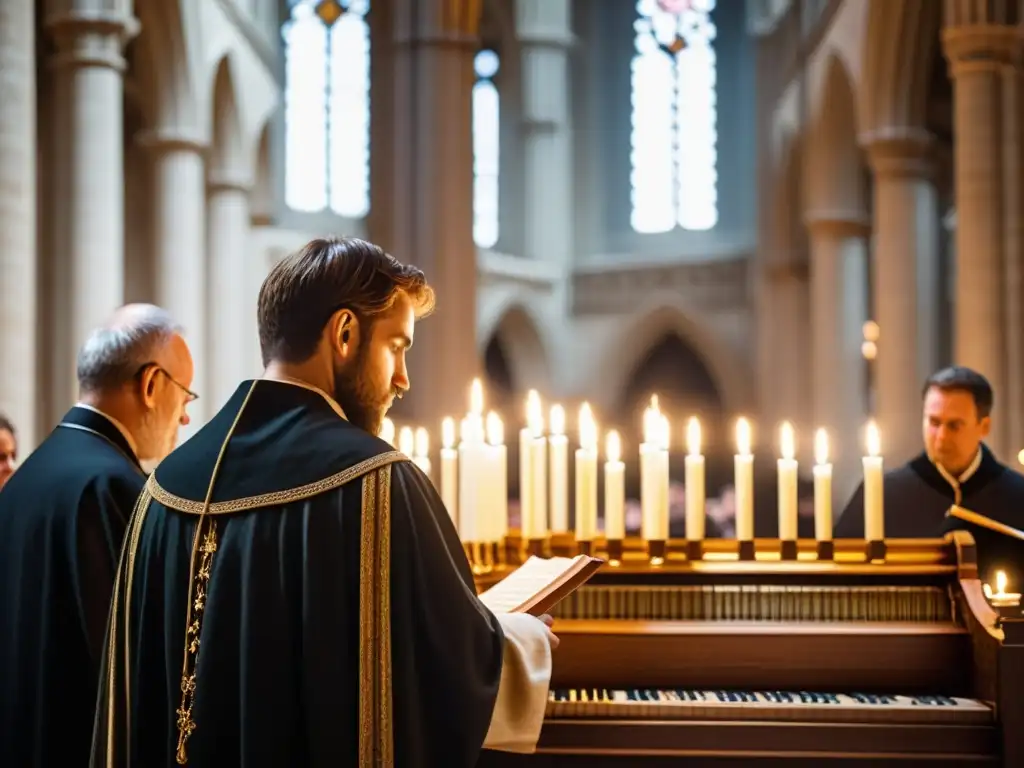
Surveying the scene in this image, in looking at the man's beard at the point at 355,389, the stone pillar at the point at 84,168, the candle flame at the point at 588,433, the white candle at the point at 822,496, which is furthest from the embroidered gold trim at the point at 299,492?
the stone pillar at the point at 84,168

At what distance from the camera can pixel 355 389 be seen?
2.43 meters

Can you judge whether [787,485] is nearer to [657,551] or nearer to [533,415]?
[657,551]

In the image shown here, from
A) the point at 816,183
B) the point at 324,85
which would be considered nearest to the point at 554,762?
the point at 816,183

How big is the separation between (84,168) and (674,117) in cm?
1504

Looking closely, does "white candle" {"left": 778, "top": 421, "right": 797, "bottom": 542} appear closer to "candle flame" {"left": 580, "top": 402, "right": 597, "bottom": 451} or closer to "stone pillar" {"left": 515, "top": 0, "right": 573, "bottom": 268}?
"candle flame" {"left": 580, "top": 402, "right": 597, "bottom": 451}

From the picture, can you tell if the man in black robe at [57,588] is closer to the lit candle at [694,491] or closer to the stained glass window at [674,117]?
the lit candle at [694,491]

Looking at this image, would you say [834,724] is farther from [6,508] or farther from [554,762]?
[6,508]

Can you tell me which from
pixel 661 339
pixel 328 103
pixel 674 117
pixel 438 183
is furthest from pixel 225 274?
pixel 674 117

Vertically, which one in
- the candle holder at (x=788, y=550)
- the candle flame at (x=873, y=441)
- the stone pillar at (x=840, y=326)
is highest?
the stone pillar at (x=840, y=326)

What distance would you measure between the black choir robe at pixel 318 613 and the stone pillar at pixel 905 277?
1261 centimetres

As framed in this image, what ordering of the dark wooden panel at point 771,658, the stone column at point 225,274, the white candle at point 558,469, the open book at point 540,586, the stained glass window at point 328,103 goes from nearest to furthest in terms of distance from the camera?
the open book at point 540,586
the dark wooden panel at point 771,658
the white candle at point 558,469
the stone column at point 225,274
the stained glass window at point 328,103

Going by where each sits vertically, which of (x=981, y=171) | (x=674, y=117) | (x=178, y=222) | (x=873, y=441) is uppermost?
(x=674, y=117)

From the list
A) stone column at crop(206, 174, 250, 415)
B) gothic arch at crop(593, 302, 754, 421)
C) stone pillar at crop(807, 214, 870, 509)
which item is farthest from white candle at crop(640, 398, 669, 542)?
gothic arch at crop(593, 302, 754, 421)

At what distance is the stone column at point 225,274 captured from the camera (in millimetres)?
17609
